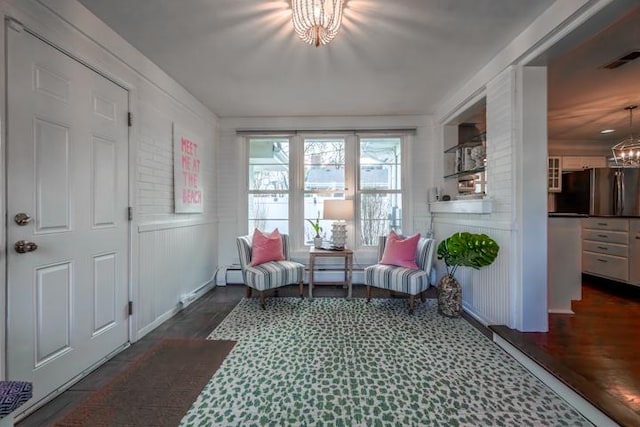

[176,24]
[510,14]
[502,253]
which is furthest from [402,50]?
[502,253]

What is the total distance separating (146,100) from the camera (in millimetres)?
2465

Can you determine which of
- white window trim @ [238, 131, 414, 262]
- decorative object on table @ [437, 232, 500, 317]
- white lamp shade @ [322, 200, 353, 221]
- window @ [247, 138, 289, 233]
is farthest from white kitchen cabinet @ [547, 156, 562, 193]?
window @ [247, 138, 289, 233]

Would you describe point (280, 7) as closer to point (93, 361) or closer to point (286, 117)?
point (286, 117)

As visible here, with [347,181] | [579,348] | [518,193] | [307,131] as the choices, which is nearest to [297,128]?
[307,131]

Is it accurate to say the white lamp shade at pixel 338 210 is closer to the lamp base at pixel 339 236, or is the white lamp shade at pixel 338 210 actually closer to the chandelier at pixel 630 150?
the lamp base at pixel 339 236

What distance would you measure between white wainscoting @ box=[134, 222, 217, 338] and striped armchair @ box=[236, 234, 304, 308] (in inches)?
23.9

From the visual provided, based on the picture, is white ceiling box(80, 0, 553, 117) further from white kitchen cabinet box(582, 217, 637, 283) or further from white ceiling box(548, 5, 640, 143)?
white kitchen cabinet box(582, 217, 637, 283)

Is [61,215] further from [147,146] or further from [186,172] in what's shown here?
[186,172]

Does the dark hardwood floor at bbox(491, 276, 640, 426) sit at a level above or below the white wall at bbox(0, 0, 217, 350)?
below

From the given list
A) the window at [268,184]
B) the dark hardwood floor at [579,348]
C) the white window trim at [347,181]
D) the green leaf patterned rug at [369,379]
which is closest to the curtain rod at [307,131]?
the white window trim at [347,181]

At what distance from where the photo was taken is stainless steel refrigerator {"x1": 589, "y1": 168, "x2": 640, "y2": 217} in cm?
385

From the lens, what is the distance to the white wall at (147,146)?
1.68 metres

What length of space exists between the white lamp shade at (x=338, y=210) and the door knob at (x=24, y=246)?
8.45 feet

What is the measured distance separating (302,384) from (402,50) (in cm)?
264
